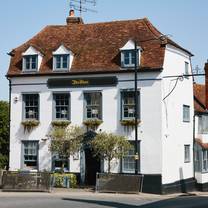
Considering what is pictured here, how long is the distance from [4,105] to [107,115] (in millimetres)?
13563

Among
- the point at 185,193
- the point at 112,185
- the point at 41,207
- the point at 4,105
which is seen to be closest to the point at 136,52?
the point at 112,185

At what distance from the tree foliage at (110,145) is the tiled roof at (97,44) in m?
4.40

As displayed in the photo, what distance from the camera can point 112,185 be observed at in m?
28.1

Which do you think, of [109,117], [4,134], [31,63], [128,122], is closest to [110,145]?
[128,122]

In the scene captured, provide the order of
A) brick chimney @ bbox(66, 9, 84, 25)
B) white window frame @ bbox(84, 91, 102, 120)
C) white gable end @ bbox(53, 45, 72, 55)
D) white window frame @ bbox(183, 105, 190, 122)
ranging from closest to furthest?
white window frame @ bbox(84, 91, 102, 120), white gable end @ bbox(53, 45, 72, 55), white window frame @ bbox(183, 105, 190, 122), brick chimney @ bbox(66, 9, 84, 25)

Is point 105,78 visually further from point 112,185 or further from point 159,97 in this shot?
point 112,185

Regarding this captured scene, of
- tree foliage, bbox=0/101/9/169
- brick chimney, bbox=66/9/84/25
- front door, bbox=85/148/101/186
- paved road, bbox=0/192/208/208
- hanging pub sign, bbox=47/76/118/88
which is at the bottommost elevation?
paved road, bbox=0/192/208/208

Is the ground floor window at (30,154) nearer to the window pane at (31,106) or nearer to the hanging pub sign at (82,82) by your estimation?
the window pane at (31,106)

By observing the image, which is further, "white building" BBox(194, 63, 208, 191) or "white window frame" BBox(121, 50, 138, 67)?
"white building" BBox(194, 63, 208, 191)

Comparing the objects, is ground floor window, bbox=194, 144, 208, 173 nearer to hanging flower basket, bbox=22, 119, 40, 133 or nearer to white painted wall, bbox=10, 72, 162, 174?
white painted wall, bbox=10, 72, 162, 174

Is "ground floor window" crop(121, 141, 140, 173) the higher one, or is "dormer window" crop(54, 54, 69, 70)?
"dormer window" crop(54, 54, 69, 70)

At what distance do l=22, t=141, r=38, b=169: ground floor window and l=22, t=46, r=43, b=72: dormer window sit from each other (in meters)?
4.95

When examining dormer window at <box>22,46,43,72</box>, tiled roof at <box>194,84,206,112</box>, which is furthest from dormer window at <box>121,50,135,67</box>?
tiled roof at <box>194,84,206,112</box>

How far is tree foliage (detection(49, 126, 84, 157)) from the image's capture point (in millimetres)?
30688
